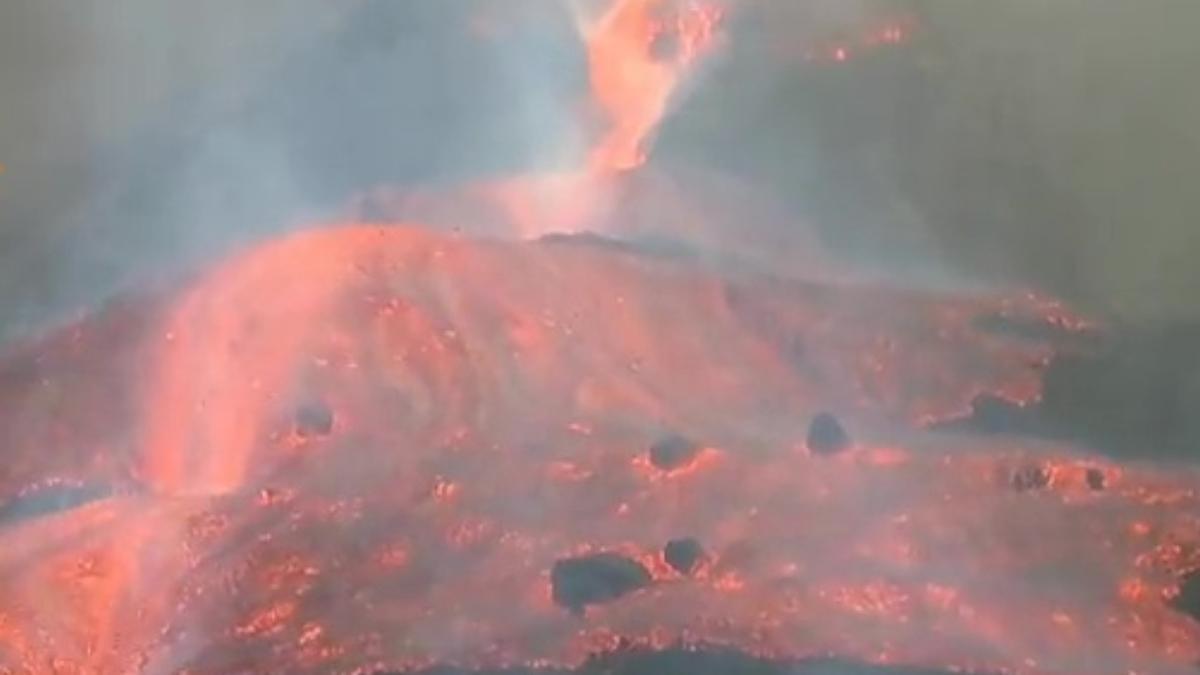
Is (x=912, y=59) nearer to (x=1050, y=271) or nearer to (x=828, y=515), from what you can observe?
(x=1050, y=271)

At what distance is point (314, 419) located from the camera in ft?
23.3

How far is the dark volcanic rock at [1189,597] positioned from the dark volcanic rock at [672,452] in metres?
2.27

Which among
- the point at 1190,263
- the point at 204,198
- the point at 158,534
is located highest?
the point at 204,198

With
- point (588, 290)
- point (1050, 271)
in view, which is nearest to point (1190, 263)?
point (1050, 271)

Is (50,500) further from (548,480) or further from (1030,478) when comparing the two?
(1030,478)

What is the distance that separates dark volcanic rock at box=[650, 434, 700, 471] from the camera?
273 inches

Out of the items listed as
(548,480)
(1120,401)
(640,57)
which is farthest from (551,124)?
(1120,401)

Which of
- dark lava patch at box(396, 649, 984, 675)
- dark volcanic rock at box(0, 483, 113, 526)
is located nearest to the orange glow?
dark lava patch at box(396, 649, 984, 675)

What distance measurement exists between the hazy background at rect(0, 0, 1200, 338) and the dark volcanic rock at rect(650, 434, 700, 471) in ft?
5.52

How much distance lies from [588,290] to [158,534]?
97.0 inches

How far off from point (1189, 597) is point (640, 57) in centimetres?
437

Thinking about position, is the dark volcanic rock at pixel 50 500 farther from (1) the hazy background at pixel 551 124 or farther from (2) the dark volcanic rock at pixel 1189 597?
(2) the dark volcanic rock at pixel 1189 597

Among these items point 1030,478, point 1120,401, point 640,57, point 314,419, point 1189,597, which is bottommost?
point 1189,597

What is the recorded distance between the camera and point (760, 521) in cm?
668
